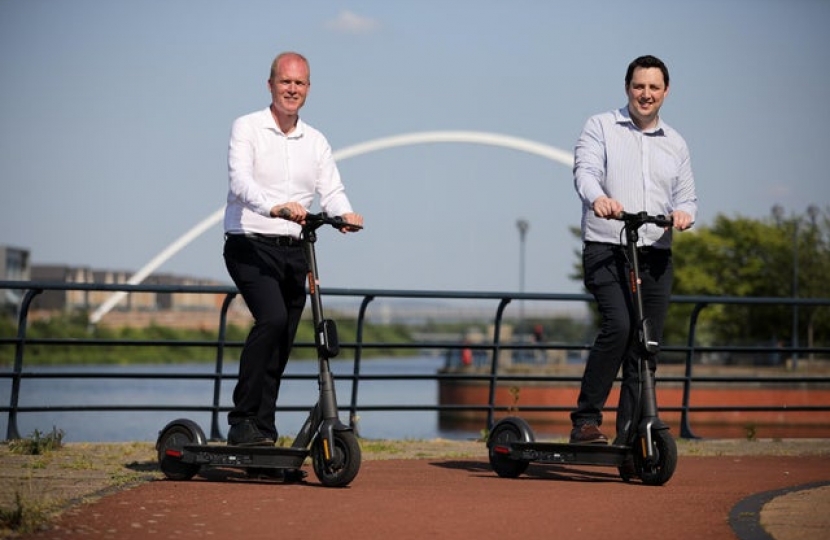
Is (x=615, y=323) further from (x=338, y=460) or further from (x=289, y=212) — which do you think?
(x=289, y=212)

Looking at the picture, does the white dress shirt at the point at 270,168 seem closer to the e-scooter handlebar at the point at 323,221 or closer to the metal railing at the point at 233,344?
the e-scooter handlebar at the point at 323,221

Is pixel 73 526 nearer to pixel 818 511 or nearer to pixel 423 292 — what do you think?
pixel 818 511

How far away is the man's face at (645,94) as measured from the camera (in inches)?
299

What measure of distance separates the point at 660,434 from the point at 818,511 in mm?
967

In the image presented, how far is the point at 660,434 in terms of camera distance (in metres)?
7.19

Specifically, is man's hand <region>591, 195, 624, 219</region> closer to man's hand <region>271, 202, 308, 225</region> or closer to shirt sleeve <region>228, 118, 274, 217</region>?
man's hand <region>271, 202, 308, 225</region>

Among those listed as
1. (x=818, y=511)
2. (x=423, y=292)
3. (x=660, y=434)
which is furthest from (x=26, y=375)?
(x=818, y=511)

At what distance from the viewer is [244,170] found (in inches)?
282

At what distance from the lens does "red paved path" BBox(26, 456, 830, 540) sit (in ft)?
18.6

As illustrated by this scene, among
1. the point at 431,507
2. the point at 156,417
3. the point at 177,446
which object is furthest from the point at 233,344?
the point at 156,417

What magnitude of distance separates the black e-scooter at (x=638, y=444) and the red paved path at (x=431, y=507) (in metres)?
0.10

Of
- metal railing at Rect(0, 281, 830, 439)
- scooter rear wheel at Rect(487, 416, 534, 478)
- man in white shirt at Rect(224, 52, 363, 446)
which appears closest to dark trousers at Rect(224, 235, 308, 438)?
man in white shirt at Rect(224, 52, 363, 446)

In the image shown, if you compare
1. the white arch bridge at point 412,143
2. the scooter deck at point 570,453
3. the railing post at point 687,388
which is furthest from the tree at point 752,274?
the scooter deck at point 570,453

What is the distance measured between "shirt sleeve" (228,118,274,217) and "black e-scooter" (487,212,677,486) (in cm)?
160
